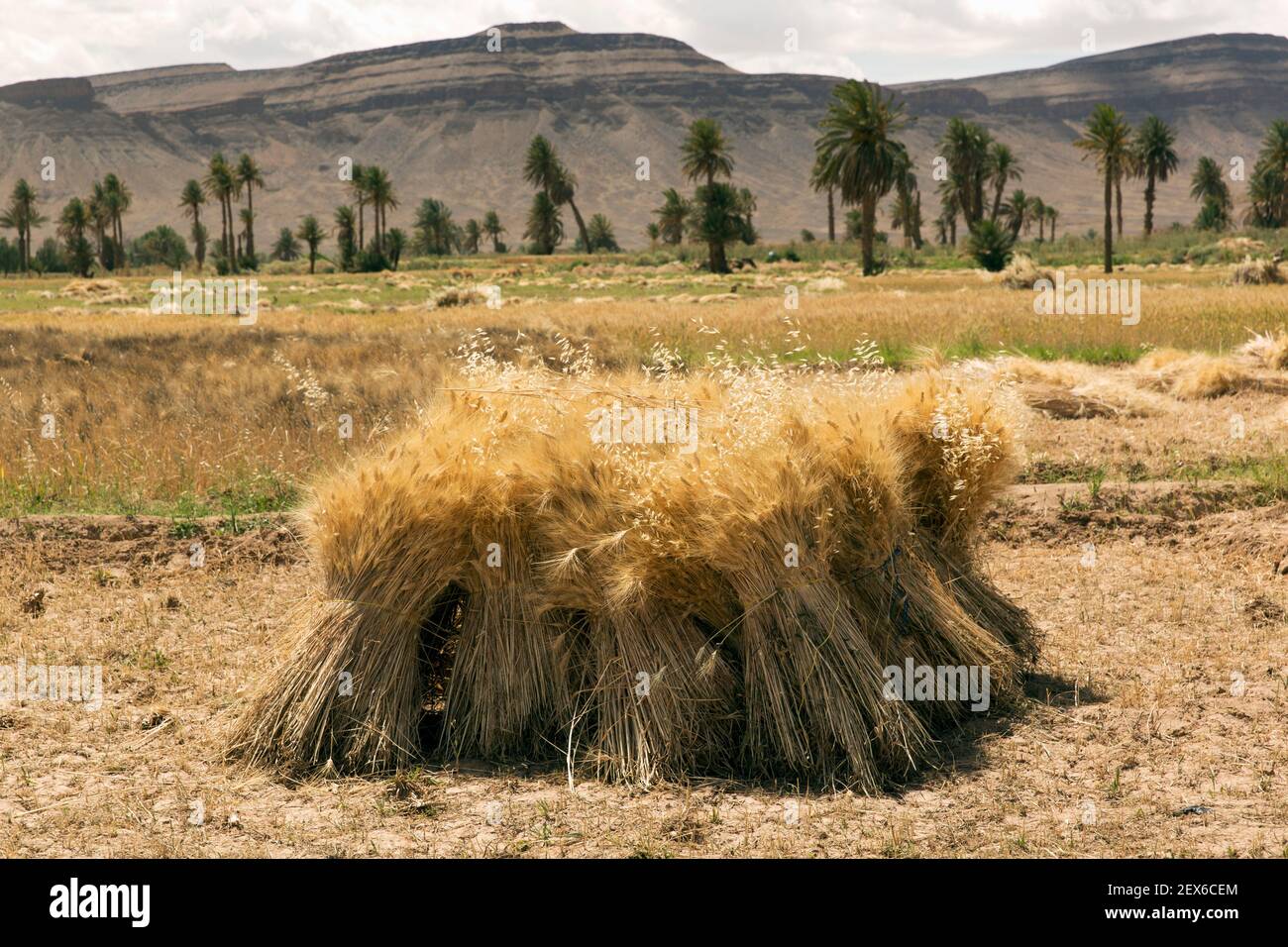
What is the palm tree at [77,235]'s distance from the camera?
9004 cm

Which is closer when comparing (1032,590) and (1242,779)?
(1242,779)

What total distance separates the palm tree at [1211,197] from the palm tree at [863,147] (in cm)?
3299

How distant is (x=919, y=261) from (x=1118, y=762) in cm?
6856

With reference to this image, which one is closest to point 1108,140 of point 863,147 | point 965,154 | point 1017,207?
point 863,147

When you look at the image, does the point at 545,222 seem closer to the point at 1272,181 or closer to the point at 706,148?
the point at 706,148

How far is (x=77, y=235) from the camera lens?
94.4m

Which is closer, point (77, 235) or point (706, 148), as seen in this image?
point (706, 148)

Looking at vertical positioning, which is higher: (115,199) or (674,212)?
(115,199)

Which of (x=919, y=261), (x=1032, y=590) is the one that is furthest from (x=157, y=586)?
(x=919, y=261)

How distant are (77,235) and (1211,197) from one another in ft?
283

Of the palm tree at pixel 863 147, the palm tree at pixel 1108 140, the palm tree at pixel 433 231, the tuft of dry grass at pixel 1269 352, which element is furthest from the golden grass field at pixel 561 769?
the palm tree at pixel 433 231

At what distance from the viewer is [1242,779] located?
15.4 feet

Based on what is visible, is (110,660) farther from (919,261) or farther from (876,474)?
(919,261)

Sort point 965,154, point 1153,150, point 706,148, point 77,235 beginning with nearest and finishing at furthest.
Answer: point 706,148
point 965,154
point 1153,150
point 77,235
